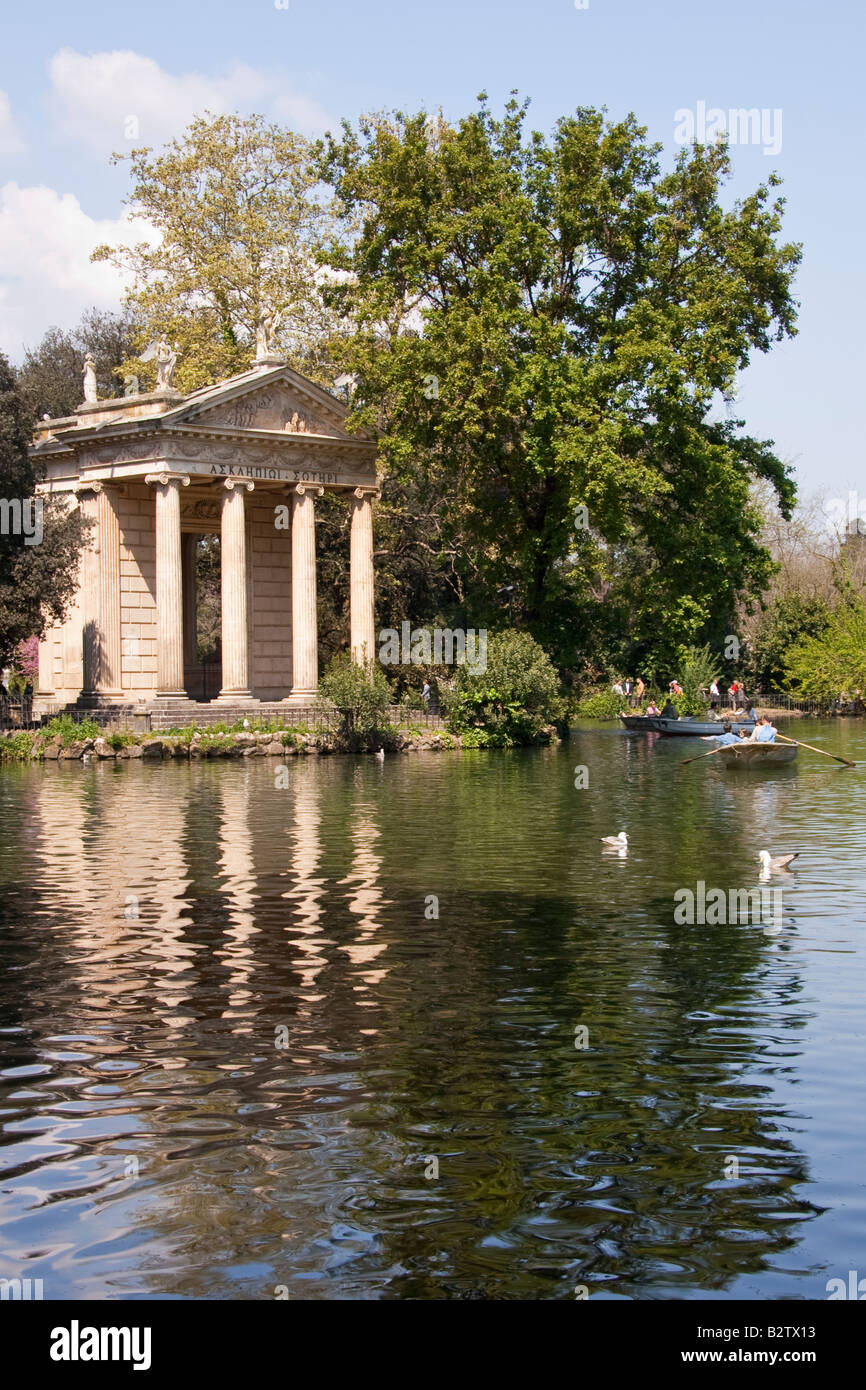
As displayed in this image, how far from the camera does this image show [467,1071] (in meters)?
10.3

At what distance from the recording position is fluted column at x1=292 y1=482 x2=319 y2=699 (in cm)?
5262

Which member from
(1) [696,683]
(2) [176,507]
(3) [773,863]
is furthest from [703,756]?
(3) [773,863]

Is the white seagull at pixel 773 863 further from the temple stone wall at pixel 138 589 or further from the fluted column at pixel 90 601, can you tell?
the temple stone wall at pixel 138 589

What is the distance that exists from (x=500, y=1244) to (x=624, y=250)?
156ft

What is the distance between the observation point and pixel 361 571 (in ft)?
182

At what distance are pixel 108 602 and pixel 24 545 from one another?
→ 601 cm

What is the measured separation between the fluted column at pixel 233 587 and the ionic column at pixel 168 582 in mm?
1718

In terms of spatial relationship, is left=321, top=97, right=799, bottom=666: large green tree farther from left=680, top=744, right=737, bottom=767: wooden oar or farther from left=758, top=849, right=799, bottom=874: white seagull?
left=758, top=849, right=799, bottom=874: white seagull

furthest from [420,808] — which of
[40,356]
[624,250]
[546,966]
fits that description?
[40,356]

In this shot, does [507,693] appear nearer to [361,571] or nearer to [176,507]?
[361,571]
